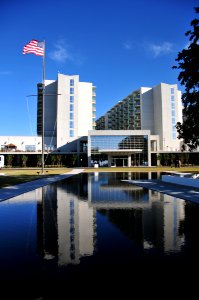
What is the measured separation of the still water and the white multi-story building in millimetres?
86531

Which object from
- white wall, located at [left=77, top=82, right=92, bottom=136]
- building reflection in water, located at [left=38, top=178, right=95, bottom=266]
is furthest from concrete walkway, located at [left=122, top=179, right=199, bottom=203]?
white wall, located at [left=77, top=82, right=92, bottom=136]

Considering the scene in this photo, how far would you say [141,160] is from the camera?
85.6 m

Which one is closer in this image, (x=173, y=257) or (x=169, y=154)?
(x=173, y=257)

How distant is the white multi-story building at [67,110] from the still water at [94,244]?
86.5 metres

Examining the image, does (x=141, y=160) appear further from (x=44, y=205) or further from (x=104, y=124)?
(x=44, y=205)

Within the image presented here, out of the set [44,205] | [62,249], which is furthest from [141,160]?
[62,249]

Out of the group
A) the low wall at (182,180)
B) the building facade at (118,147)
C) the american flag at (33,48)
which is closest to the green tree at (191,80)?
the low wall at (182,180)

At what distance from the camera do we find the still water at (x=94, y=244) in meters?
5.05

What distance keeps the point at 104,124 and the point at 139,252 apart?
137 meters

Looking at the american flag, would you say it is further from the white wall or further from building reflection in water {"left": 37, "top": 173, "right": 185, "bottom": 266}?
the white wall

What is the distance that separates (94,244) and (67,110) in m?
93.8

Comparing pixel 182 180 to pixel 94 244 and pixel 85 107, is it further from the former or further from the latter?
pixel 85 107

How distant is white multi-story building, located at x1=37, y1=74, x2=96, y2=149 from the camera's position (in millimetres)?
97625

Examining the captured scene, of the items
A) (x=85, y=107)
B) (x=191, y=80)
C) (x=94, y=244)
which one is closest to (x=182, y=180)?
(x=191, y=80)
